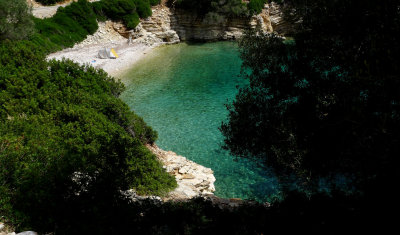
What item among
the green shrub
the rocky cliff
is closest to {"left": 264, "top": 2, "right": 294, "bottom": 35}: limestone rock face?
the rocky cliff

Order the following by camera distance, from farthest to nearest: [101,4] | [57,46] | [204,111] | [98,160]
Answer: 1. [101,4]
2. [57,46]
3. [204,111]
4. [98,160]

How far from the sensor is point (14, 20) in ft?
76.9

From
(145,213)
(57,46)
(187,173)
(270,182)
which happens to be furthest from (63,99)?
(57,46)

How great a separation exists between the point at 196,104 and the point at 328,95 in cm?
1548

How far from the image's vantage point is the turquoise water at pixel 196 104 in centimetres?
1389

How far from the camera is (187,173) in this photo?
13859mm

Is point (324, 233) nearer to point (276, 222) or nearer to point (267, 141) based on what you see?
point (276, 222)

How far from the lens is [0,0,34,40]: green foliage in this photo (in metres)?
21.9

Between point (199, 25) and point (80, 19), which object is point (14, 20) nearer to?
point (80, 19)

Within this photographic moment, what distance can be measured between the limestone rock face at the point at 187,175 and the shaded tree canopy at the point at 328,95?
365 cm

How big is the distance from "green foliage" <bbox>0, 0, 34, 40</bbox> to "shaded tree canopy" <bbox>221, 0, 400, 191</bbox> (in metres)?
22.8

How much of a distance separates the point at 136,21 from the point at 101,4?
18.0ft

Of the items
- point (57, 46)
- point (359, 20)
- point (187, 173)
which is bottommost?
point (187, 173)

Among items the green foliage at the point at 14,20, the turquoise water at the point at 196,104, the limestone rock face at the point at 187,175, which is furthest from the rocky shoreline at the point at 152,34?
the limestone rock face at the point at 187,175
